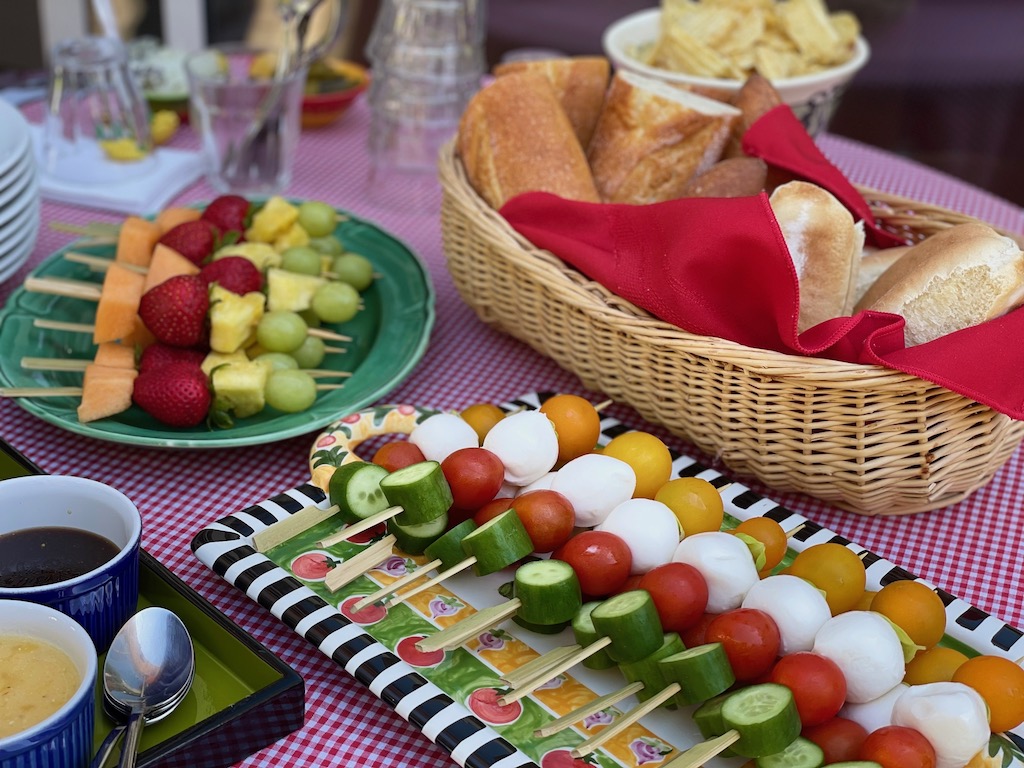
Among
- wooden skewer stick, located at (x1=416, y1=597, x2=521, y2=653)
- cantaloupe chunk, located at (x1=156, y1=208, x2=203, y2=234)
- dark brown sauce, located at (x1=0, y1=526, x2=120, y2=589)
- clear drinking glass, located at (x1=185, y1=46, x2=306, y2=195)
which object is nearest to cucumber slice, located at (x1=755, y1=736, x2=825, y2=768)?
wooden skewer stick, located at (x1=416, y1=597, x2=521, y2=653)

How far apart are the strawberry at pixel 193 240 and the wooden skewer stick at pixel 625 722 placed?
0.96 meters

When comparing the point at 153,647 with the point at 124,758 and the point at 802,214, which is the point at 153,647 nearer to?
the point at 124,758

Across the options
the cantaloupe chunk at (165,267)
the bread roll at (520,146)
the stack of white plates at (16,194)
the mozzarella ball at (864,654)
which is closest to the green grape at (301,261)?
the cantaloupe chunk at (165,267)

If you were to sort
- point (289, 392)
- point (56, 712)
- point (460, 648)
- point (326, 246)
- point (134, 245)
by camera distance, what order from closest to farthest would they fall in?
point (56, 712), point (460, 648), point (289, 392), point (134, 245), point (326, 246)

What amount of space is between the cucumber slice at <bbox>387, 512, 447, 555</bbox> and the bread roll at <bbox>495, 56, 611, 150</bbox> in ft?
2.99

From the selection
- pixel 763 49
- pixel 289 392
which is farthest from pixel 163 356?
pixel 763 49

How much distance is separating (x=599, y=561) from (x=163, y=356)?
673 millimetres

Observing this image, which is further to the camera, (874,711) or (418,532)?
(418,532)

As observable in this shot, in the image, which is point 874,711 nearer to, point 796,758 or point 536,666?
point 796,758

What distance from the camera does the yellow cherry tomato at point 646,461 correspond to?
1.16 metres

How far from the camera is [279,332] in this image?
142 cm

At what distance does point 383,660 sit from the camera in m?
0.95

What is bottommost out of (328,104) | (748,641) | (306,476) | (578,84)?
(306,476)

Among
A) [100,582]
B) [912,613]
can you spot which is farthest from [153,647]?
[912,613]
